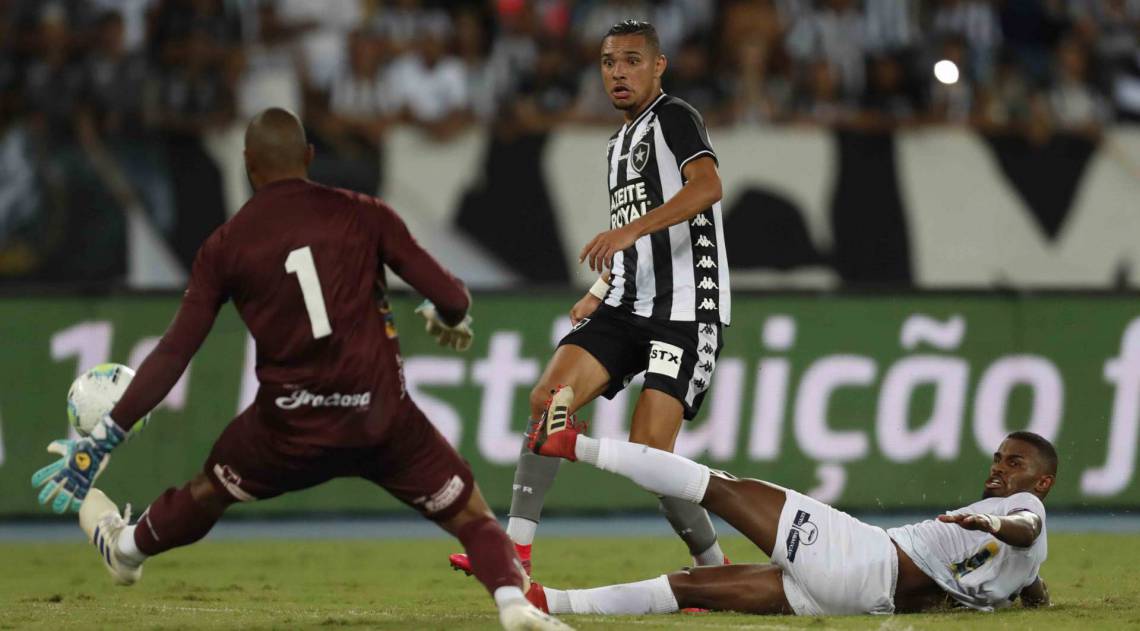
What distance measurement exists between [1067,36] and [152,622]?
1095cm

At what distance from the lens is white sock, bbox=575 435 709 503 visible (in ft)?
20.6

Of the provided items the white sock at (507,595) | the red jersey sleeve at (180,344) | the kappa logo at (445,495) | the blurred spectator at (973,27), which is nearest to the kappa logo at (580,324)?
the kappa logo at (445,495)

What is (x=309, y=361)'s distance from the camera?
564 centimetres

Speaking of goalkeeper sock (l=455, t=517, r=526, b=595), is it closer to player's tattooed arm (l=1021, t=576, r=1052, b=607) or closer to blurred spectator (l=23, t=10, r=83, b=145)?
player's tattooed arm (l=1021, t=576, r=1052, b=607)

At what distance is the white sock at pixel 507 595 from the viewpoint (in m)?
5.64

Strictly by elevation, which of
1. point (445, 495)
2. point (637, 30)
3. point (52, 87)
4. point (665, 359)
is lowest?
point (445, 495)

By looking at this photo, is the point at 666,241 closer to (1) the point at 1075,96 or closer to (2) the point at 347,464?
(2) the point at 347,464

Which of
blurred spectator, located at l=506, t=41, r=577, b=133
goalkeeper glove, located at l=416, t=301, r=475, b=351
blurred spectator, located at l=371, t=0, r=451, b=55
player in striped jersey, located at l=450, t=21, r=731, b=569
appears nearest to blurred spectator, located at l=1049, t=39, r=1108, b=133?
blurred spectator, located at l=506, t=41, r=577, b=133

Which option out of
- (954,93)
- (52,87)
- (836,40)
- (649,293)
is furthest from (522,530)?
(836,40)

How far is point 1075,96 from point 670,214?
8946 millimetres

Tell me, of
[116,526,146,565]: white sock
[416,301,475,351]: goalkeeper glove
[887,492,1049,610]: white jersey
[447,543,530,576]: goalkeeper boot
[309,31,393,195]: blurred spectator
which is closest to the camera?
[416,301,475,351]: goalkeeper glove

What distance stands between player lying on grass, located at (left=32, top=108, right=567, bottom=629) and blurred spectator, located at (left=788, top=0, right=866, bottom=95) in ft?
30.1

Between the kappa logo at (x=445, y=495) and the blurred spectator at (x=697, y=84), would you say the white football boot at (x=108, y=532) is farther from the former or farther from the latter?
Result: the blurred spectator at (x=697, y=84)

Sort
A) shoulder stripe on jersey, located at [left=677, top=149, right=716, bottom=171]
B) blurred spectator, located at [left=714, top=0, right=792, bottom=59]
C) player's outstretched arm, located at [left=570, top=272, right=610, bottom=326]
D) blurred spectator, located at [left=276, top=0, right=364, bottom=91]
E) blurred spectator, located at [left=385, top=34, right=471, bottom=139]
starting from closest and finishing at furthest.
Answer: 1. shoulder stripe on jersey, located at [left=677, top=149, right=716, bottom=171]
2. player's outstretched arm, located at [left=570, top=272, right=610, bottom=326]
3. blurred spectator, located at [left=385, top=34, right=471, bottom=139]
4. blurred spectator, located at [left=276, top=0, right=364, bottom=91]
5. blurred spectator, located at [left=714, top=0, right=792, bottom=59]
